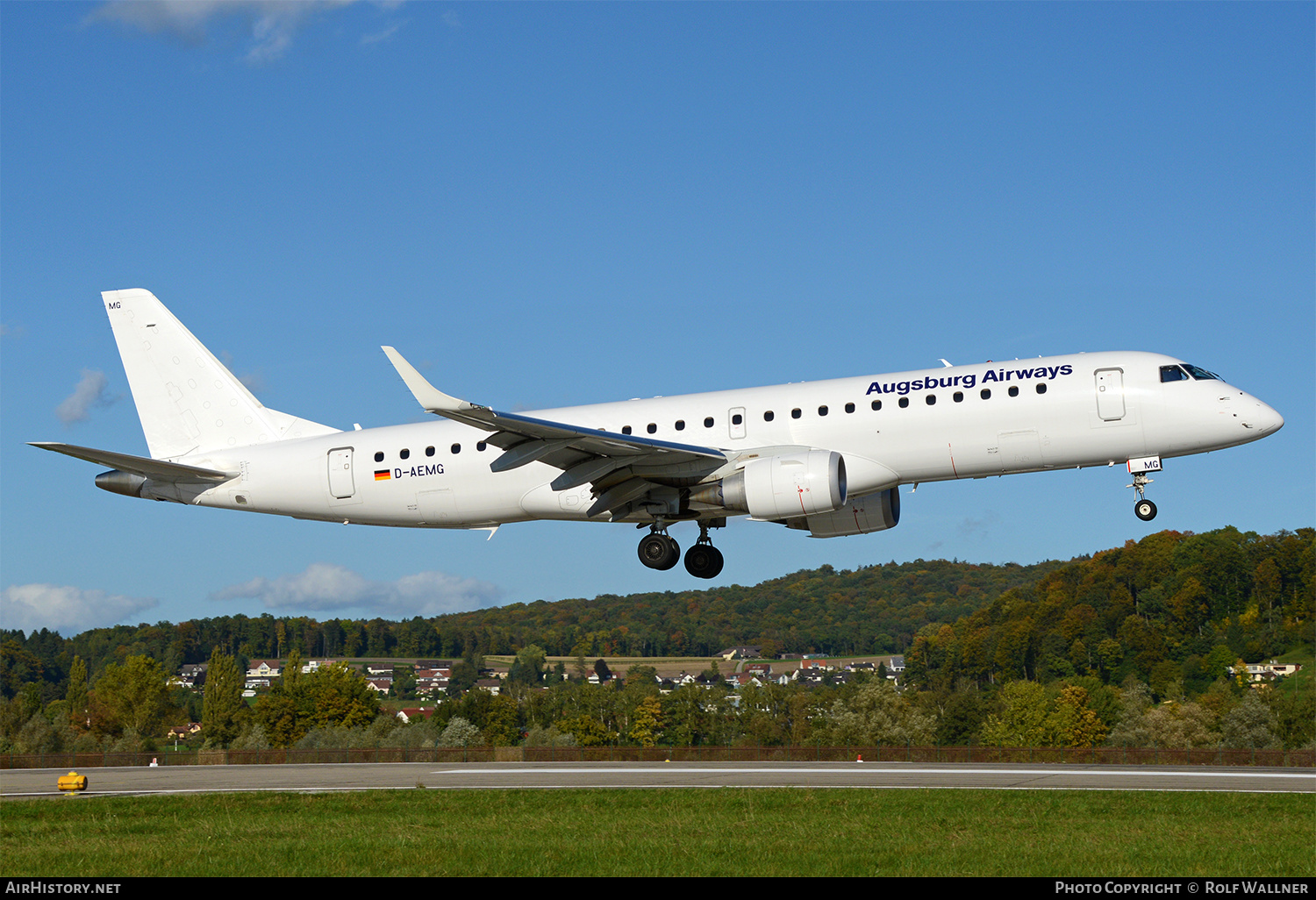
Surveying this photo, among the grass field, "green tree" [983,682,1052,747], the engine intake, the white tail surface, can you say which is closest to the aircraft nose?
the grass field

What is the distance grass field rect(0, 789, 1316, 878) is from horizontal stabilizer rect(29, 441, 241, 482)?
8821 millimetres

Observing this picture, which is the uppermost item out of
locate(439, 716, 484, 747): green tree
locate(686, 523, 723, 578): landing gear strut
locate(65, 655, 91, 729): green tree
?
locate(686, 523, 723, 578): landing gear strut

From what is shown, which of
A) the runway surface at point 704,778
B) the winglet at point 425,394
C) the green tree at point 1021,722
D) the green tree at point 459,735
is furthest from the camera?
the green tree at point 1021,722

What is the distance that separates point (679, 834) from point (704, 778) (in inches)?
501

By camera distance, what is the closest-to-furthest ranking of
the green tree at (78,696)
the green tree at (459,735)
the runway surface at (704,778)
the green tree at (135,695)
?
the runway surface at (704,778), the green tree at (459,735), the green tree at (135,695), the green tree at (78,696)

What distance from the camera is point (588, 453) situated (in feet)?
109

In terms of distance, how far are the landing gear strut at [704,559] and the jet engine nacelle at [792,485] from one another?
4488mm

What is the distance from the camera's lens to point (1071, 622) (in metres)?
179

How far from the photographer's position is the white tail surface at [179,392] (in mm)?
40406

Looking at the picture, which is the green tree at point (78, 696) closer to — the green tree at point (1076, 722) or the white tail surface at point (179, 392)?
the green tree at point (1076, 722)

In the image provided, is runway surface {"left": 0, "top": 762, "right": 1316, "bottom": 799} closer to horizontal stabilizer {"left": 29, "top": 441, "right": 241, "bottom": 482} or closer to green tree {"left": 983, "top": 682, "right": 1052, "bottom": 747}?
horizontal stabilizer {"left": 29, "top": 441, "right": 241, "bottom": 482}

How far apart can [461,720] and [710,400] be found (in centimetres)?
7857

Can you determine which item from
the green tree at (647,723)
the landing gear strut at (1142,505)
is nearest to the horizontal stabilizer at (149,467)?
the landing gear strut at (1142,505)

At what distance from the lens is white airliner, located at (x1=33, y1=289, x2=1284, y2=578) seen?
3148 centimetres
